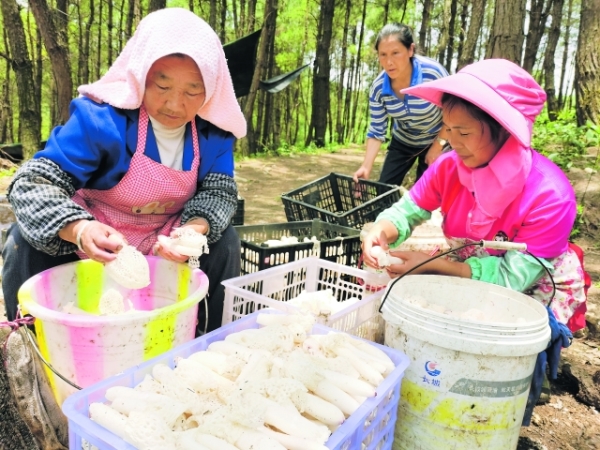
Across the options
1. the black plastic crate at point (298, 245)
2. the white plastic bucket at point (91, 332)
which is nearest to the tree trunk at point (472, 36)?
the black plastic crate at point (298, 245)

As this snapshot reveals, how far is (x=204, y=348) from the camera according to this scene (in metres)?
1.60

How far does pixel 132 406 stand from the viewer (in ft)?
3.91

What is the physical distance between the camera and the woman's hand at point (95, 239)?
1618mm

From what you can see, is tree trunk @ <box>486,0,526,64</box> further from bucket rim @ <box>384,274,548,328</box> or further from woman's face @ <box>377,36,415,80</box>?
bucket rim @ <box>384,274,548,328</box>

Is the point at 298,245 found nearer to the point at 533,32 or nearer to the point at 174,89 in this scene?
the point at 174,89

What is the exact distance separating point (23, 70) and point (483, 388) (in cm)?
1004

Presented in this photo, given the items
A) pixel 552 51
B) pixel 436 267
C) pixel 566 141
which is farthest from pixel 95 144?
pixel 552 51

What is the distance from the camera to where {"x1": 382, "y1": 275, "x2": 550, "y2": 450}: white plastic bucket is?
1506mm

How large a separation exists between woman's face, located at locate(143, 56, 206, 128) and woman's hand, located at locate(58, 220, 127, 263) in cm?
57

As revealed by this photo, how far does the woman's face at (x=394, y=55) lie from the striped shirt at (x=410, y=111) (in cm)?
11

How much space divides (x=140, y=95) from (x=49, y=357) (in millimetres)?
1061

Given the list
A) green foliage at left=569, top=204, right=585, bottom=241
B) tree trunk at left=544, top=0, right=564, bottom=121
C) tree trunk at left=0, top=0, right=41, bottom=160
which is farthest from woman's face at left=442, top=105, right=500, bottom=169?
tree trunk at left=544, top=0, right=564, bottom=121

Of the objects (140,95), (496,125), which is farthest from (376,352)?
(140,95)

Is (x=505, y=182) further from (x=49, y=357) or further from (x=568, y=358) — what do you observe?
(x=49, y=357)
